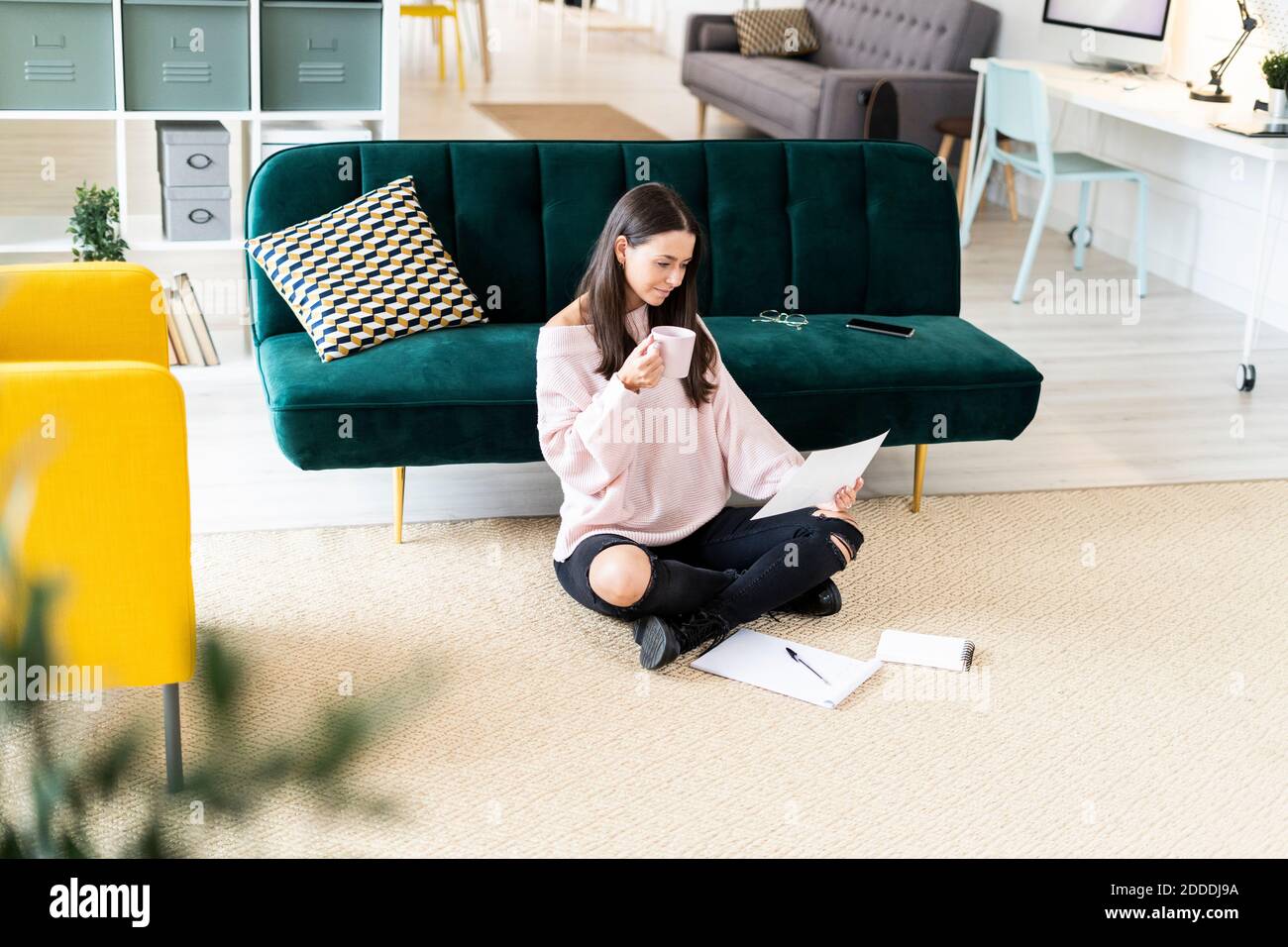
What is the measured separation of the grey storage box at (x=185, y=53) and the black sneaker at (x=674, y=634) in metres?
2.32

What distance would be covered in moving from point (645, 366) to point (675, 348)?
0.06 meters

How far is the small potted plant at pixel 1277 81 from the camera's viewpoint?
4281 millimetres

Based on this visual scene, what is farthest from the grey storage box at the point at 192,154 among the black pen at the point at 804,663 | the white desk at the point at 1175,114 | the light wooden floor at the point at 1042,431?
the white desk at the point at 1175,114

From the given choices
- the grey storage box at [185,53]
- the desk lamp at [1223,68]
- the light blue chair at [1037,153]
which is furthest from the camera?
the light blue chair at [1037,153]

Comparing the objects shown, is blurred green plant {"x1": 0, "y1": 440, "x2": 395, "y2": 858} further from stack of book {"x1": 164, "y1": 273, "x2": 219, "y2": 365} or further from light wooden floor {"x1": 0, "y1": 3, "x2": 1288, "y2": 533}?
stack of book {"x1": 164, "y1": 273, "x2": 219, "y2": 365}

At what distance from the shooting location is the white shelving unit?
398 centimetres

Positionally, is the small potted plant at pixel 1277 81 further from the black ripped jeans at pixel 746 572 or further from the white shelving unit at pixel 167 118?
the white shelving unit at pixel 167 118

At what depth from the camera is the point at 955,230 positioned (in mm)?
3625

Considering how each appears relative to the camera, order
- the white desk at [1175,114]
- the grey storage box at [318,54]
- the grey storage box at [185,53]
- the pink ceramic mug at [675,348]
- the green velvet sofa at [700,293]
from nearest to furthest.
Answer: the pink ceramic mug at [675,348] → the green velvet sofa at [700,293] → the grey storage box at [185,53] → the grey storage box at [318,54] → the white desk at [1175,114]

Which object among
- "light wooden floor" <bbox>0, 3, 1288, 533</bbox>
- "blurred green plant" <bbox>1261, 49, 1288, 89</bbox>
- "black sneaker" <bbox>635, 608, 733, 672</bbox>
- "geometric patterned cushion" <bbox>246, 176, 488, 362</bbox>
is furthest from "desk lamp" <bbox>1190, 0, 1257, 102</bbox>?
"black sneaker" <bbox>635, 608, 733, 672</bbox>

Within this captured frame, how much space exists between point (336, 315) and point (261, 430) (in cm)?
73

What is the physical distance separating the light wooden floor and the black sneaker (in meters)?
0.74
